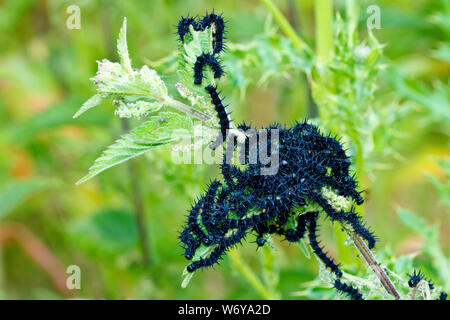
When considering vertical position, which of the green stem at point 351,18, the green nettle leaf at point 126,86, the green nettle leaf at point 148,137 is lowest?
the green nettle leaf at point 148,137

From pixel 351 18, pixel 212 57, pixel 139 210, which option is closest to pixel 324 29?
pixel 351 18

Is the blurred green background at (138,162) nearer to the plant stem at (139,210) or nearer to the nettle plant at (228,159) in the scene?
the plant stem at (139,210)

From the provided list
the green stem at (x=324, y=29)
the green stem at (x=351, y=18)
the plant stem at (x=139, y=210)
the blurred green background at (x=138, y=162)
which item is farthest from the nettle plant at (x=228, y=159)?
the plant stem at (x=139, y=210)

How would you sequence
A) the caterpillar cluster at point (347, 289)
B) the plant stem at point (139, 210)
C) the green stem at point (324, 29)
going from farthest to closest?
the plant stem at point (139, 210) < the green stem at point (324, 29) < the caterpillar cluster at point (347, 289)

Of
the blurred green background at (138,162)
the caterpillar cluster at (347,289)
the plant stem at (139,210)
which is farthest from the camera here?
the plant stem at (139,210)

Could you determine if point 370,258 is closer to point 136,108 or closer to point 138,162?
point 136,108
